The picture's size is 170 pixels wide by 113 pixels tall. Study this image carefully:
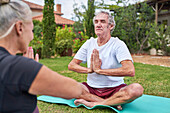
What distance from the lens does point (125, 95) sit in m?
2.90

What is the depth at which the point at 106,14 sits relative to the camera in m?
3.25

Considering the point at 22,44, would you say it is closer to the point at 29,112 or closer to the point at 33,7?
the point at 29,112

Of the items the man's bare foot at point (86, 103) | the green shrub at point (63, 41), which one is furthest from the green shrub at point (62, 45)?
the man's bare foot at point (86, 103)

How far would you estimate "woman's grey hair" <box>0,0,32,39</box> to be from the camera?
1.08 meters

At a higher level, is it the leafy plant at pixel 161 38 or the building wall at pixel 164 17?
the building wall at pixel 164 17

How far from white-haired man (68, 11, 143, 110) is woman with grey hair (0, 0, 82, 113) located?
1.85m

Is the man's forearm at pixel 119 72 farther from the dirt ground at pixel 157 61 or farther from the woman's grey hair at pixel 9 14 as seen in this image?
the dirt ground at pixel 157 61

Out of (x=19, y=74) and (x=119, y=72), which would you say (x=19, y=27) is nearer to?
(x=19, y=74)

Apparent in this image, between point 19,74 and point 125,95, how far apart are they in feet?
7.40

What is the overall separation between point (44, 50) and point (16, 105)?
11.3m

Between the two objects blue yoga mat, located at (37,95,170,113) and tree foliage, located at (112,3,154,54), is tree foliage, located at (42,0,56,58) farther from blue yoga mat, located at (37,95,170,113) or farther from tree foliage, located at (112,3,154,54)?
blue yoga mat, located at (37,95,170,113)

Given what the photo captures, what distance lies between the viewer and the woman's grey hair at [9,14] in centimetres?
108

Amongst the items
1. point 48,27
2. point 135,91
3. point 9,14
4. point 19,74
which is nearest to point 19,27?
point 9,14

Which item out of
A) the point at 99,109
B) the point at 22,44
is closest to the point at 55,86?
the point at 22,44
